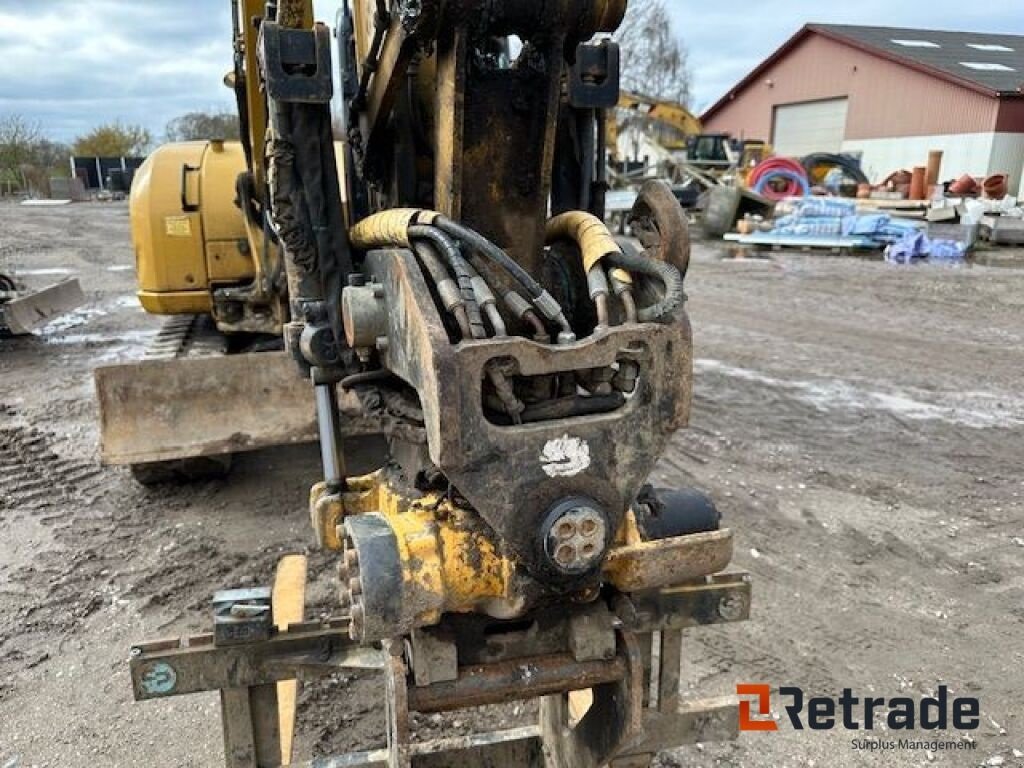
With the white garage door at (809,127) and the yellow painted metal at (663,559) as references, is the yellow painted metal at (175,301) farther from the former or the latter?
the white garage door at (809,127)

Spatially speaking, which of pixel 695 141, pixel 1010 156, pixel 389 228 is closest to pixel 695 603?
pixel 389 228

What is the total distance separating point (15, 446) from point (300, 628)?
14.2ft

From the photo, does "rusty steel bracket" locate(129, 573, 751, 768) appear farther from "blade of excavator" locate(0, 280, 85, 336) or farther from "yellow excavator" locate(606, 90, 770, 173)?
"yellow excavator" locate(606, 90, 770, 173)

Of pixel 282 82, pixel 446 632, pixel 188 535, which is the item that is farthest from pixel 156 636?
pixel 282 82

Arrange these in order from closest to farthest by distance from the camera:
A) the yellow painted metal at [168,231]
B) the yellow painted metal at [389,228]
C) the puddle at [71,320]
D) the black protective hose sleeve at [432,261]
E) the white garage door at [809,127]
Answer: the black protective hose sleeve at [432,261] < the yellow painted metal at [389,228] < the yellow painted metal at [168,231] < the puddle at [71,320] < the white garage door at [809,127]

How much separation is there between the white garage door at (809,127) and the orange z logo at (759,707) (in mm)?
29800

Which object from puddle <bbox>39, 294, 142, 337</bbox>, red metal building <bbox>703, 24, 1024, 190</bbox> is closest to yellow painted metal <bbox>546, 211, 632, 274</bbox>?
puddle <bbox>39, 294, 142, 337</bbox>

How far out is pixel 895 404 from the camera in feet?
21.6

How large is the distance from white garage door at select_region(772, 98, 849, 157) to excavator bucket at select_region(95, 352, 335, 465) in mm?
29199

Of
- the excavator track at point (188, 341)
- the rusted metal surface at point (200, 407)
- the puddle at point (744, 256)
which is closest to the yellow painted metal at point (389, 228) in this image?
the rusted metal surface at point (200, 407)

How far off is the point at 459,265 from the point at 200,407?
299 cm

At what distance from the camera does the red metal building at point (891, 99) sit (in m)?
24.5

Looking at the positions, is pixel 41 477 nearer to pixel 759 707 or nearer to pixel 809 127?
pixel 759 707

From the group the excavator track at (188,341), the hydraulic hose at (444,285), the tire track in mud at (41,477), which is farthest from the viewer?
the excavator track at (188,341)
